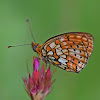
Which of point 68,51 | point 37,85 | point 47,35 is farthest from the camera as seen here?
point 47,35

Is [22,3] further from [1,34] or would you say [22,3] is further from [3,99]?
[3,99]

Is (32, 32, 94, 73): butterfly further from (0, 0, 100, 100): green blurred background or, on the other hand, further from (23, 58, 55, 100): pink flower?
(0, 0, 100, 100): green blurred background

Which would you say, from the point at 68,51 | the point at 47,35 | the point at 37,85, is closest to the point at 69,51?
the point at 68,51

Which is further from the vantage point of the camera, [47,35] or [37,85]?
[47,35]

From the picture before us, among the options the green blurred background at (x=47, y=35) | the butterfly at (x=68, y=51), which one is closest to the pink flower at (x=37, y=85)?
the butterfly at (x=68, y=51)

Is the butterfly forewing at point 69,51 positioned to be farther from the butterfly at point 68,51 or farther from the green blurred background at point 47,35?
the green blurred background at point 47,35

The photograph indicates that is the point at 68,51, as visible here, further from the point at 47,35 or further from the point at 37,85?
the point at 47,35


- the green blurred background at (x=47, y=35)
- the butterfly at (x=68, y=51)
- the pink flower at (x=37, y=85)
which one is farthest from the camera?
the green blurred background at (x=47, y=35)

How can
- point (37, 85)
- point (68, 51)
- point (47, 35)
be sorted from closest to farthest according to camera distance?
1. point (37, 85)
2. point (68, 51)
3. point (47, 35)
